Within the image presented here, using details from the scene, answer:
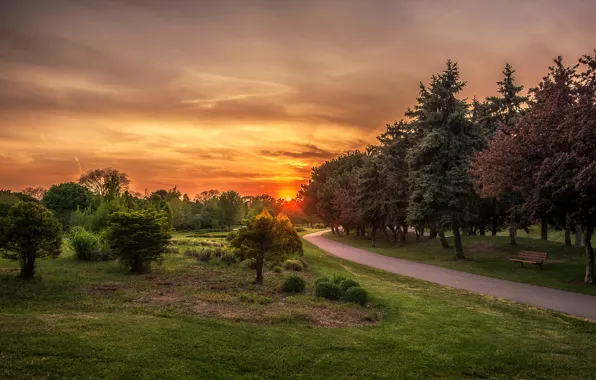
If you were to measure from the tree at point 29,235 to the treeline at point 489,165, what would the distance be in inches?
776

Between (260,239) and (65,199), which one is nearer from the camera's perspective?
(260,239)

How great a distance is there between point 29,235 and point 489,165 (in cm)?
2058

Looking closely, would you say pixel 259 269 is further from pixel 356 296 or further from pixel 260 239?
pixel 356 296

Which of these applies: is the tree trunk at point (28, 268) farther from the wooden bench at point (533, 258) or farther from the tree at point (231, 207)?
the tree at point (231, 207)

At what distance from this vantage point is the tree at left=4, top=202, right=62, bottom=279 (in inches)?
541

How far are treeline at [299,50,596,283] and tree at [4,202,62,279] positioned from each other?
19722 mm

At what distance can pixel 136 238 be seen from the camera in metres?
16.8

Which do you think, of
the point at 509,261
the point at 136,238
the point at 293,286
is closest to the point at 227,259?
the point at 136,238

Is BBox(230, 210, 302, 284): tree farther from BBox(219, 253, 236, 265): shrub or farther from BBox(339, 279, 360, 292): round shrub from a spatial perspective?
BBox(219, 253, 236, 265): shrub

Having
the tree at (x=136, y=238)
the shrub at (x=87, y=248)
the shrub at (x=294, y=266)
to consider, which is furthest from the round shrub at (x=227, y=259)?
the shrub at (x=87, y=248)

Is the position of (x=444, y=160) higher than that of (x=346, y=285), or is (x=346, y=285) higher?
(x=444, y=160)

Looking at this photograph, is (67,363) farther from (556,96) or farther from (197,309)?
(556,96)

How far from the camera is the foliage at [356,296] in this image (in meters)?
12.7

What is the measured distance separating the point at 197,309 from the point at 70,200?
236ft
